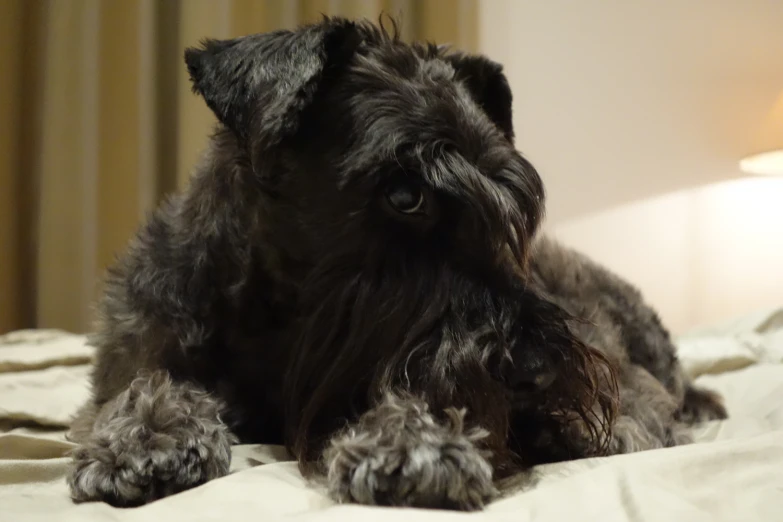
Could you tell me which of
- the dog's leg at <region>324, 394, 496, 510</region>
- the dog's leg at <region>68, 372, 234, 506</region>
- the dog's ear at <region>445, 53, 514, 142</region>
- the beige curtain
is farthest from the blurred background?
the dog's leg at <region>324, 394, 496, 510</region>

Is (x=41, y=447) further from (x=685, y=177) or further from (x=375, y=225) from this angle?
(x=685, y=177)

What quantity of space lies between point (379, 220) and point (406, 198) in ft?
0.21

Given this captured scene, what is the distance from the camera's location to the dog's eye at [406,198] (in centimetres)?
126

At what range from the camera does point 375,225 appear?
1.27 m

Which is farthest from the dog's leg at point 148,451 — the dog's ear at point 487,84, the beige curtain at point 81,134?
the beige curtain at point 81,134

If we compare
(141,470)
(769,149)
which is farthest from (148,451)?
(769,149)

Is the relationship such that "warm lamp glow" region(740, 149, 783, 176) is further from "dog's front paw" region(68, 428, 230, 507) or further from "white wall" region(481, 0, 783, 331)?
"dog's front paw" region(68, 428, 230, 507)

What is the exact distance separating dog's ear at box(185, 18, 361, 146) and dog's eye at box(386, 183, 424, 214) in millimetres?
228

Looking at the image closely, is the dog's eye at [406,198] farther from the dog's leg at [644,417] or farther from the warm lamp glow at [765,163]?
the warm lamp glow at [765,163]

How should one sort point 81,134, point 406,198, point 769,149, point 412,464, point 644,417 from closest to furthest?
1. point 412,464
2. point 406,198
3. point 644,417
4. point 769,149
5. point 81,134

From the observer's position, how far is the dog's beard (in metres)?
1.16

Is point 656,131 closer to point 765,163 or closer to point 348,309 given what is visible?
point 765,163

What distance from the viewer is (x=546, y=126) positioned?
3916 mm

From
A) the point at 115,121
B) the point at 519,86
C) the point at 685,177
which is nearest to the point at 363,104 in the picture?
the point at 115,121
